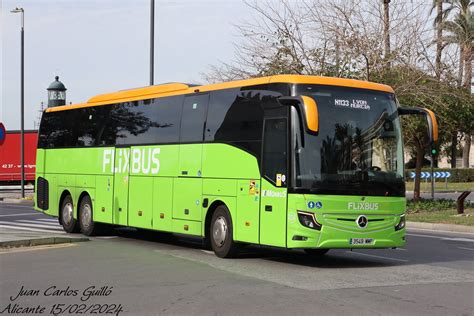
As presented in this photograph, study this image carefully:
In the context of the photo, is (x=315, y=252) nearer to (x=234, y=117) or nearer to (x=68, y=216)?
(x=234, y=117)

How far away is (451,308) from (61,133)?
14258 millimetres

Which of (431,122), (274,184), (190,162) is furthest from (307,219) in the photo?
(190,162)

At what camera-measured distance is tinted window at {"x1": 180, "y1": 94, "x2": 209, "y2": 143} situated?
1509 centimetres

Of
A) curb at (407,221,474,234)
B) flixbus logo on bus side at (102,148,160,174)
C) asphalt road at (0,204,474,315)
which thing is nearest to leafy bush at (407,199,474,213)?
curb at (407,221,474,234)

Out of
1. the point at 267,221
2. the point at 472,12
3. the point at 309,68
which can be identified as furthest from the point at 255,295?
the point at 472,12

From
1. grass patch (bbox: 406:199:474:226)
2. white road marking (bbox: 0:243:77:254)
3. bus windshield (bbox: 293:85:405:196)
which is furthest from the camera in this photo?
grass patch (bbox: 406:199:474:226)

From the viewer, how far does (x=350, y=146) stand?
1295 cm

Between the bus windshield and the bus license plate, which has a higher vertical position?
the bus windshield

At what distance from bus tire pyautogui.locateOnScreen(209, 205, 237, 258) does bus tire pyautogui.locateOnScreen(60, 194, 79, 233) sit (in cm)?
642

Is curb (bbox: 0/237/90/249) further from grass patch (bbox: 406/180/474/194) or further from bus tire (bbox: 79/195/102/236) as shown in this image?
grass patch (bbox: 406/180/474/194)

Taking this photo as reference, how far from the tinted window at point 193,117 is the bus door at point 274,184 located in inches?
85.6

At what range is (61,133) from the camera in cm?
2086

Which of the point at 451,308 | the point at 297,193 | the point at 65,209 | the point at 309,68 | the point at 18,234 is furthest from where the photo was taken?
the point at 309,68

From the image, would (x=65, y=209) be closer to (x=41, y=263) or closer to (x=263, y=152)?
(x=41, y=263)
